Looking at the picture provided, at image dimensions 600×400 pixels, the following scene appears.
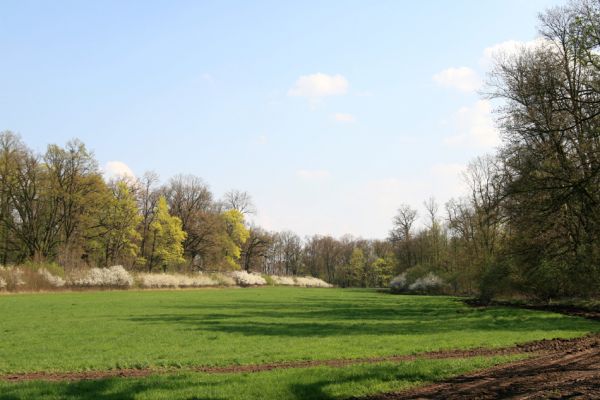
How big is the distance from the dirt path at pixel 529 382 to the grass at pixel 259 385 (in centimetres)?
63

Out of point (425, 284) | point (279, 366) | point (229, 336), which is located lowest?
point (425, 284)

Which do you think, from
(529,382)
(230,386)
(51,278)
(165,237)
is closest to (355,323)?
(230,386)

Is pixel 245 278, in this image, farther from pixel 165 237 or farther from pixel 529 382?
pixel 529 382

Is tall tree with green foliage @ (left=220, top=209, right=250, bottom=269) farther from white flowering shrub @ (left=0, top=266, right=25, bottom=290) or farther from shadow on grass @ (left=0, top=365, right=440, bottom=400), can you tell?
shadow on grass @ (left=0, top=365, right=440, bottom=400)

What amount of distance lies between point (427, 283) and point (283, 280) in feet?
Result: 137

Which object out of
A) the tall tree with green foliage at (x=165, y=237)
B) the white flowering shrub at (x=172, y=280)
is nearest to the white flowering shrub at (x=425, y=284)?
the white flowering shrub at (x=172, y=280)

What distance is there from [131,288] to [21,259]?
15.5 m

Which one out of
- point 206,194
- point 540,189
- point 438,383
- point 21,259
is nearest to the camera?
point 438,383

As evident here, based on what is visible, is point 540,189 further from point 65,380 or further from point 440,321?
point 65,380

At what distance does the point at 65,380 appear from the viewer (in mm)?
12211

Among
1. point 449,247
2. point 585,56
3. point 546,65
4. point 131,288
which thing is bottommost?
point 131,288

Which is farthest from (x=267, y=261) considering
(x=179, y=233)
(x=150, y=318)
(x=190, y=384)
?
(x=190, y=384)

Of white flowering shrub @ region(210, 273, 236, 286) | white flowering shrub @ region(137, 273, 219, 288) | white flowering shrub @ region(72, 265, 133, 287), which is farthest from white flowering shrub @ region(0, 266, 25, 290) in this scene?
white flowering shrub @ region(210, 273, 236, 286)

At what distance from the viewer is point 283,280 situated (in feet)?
360
